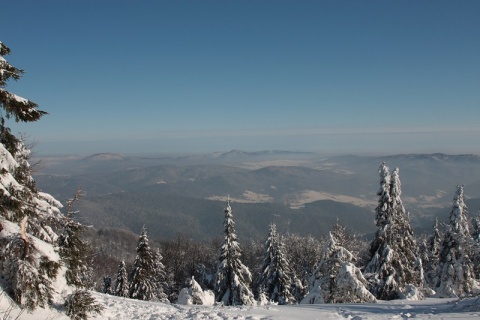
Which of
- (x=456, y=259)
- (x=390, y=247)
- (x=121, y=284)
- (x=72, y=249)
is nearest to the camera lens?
(x=72, y=249)

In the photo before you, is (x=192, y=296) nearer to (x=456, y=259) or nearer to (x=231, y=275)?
(x=231, y=275)

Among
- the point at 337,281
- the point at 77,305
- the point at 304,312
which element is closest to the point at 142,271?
the point at 337,281

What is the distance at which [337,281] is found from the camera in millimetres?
20625

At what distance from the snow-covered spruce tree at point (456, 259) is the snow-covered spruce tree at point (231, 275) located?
17131 millimetres

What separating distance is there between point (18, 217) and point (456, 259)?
1341 inches

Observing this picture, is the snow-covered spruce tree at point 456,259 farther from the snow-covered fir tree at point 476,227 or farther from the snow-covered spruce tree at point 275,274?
the snow-covered spruce tree at point 275,274

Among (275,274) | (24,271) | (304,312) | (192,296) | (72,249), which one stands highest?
(72,249)

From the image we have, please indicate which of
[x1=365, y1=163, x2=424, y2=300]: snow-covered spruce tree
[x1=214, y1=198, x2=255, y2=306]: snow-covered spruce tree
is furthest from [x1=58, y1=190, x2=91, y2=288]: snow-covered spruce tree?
[x1=365, y1=163, x2=424, y2=300]: snow-covered spruce tree

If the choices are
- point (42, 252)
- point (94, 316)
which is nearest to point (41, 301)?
point (42, 252)

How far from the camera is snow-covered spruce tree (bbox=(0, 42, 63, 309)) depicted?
28.2 ft

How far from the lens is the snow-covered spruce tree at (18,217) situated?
8.61 m

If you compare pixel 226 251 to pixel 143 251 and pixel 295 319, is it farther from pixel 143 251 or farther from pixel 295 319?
pixel 295 319

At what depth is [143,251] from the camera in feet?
116

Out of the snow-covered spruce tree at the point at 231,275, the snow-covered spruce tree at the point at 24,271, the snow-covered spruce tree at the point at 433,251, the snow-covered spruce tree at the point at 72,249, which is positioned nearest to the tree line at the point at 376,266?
the snow-covered spruce tree at the point at 231,275
